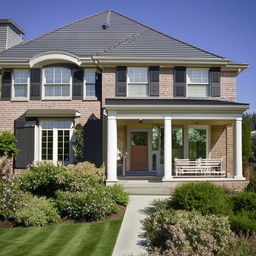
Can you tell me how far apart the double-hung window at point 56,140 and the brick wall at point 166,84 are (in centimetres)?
270

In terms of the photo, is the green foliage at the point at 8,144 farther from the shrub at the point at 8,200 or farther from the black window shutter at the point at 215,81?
the black window shutter at the point at 215,81

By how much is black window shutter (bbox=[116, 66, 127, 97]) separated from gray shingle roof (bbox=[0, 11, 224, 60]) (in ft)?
2.60

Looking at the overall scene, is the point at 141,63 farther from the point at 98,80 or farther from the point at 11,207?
the point at 11,207

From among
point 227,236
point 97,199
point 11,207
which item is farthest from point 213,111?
point 11,207

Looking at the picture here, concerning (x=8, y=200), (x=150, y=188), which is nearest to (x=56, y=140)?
(x=150, y=188)

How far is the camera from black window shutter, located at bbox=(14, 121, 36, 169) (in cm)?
1762

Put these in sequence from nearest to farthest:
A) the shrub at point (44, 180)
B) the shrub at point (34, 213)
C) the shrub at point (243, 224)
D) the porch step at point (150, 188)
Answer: the shrub at point (243, 224) < the shrub at point (34, 213) < the shrub at point (44, 180) < the porch step at point (150, 188)

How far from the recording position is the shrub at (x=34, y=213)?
10.3 m

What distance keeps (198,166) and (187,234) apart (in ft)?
28.9

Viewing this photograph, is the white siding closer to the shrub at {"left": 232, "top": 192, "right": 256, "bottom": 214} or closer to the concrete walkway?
the concrete walkway

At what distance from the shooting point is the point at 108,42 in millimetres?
19703

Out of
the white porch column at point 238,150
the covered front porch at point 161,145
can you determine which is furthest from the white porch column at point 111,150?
the white porch column at point 238,150

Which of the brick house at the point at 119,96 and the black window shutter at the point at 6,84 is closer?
the brick house at the point at 119,96

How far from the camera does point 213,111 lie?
15.6 meters
